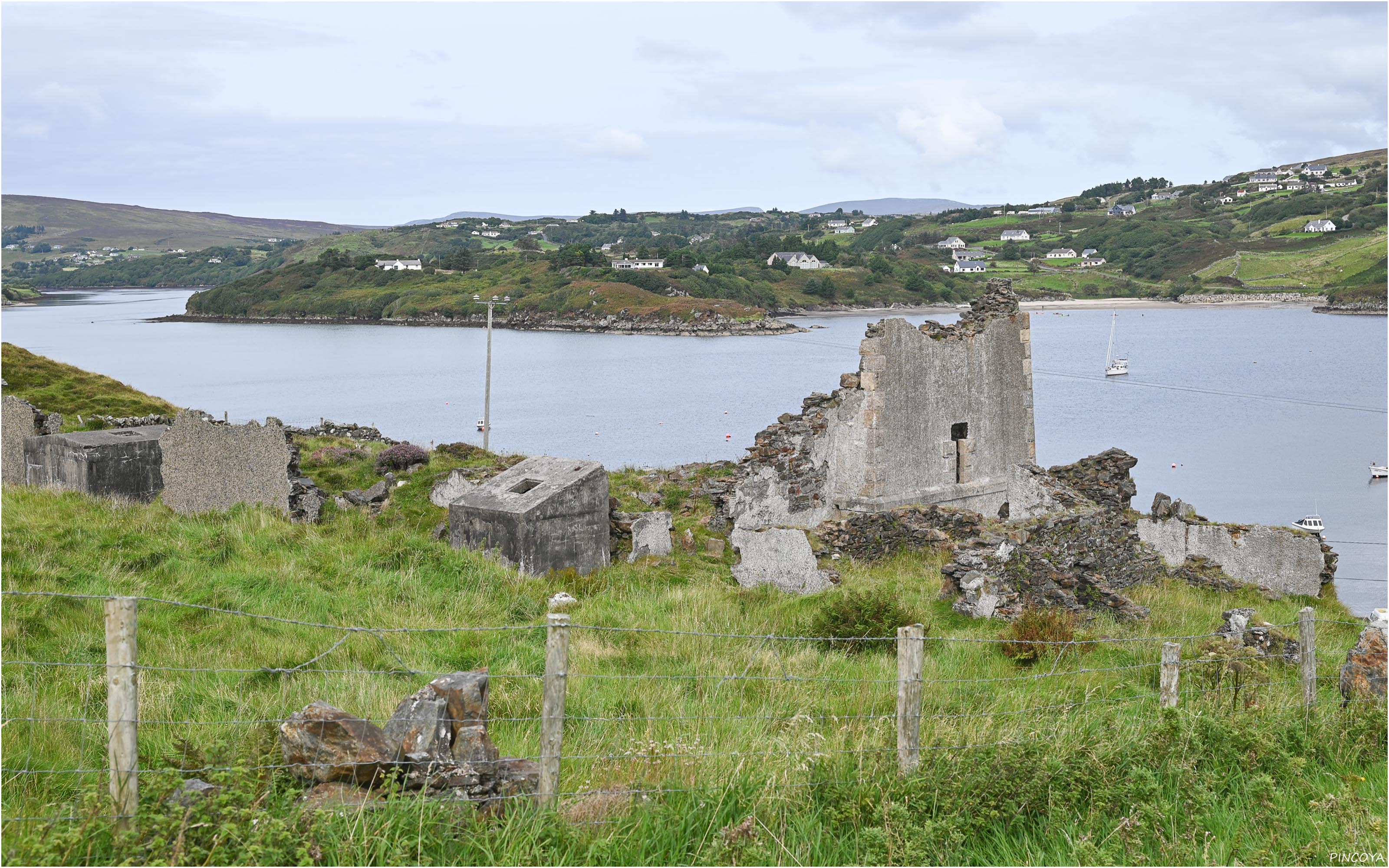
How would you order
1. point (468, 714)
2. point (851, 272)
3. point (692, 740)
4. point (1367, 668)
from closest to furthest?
point (468, 714)
point (692, 740)
point (1367, 668)
point (851, 272)

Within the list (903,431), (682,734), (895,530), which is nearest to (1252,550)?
(903,431)

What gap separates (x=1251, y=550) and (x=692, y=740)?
14510 mm

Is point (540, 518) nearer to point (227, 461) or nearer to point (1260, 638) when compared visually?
point (227, 461)

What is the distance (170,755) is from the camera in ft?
18.0

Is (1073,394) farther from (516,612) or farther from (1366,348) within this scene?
(516,612)

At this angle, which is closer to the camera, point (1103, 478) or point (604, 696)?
point (604, 696)

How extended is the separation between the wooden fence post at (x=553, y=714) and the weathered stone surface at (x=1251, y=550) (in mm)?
14110

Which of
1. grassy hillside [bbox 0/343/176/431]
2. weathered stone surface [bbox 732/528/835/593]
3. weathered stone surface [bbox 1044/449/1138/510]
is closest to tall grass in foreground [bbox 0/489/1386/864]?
weathered stone surface [bbox 732/528/835/593]

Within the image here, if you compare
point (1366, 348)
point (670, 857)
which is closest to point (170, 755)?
point (670, 857)

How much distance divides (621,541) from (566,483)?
172 cm

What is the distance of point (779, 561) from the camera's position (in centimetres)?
1501

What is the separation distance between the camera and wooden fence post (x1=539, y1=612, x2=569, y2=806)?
512cm

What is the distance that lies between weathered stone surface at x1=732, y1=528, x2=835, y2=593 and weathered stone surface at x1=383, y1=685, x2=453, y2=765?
9.51 meters

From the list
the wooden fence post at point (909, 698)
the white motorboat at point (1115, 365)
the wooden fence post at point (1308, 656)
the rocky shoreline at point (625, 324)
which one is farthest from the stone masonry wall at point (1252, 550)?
the rocky shoreline at point (625, 324)
